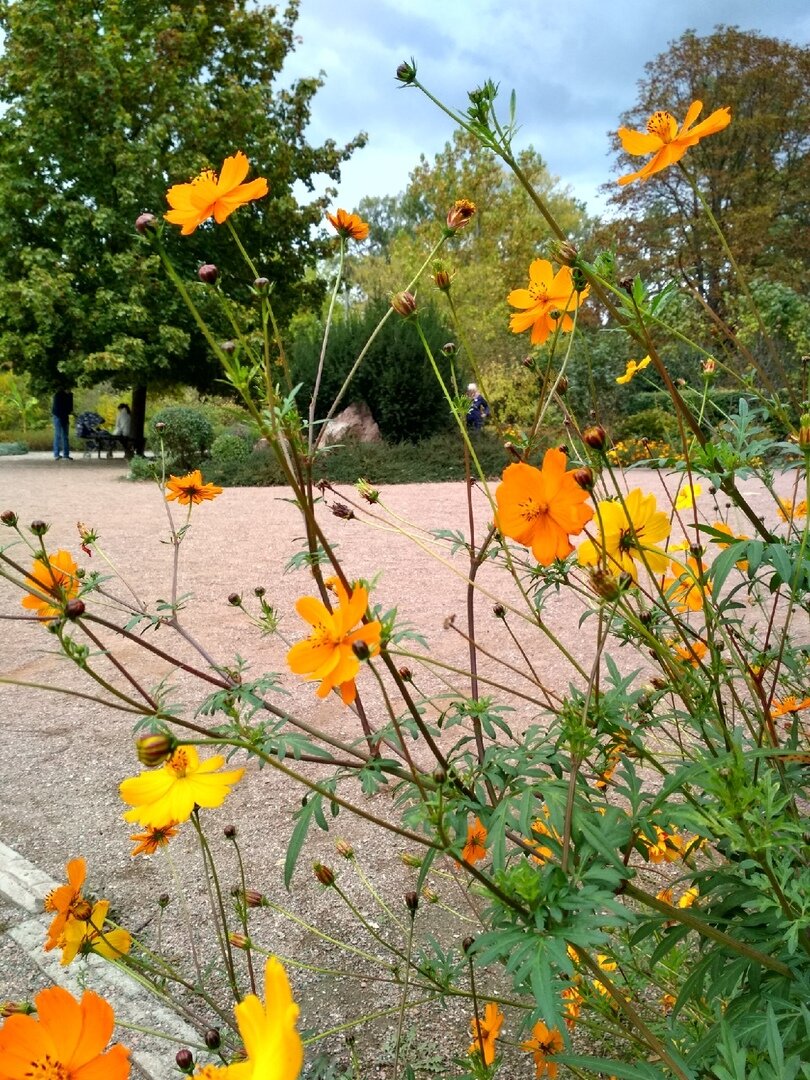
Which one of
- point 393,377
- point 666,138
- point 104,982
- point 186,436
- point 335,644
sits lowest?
→ point 104,982

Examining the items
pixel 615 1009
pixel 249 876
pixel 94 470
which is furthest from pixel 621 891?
pixel 94 470

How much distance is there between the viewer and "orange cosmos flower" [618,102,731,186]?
3.28ft

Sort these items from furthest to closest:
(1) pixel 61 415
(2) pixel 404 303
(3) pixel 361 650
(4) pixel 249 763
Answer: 1. (1) pixel 61 415
2. (4) pixel 249 763
3. (2) pixel 404 303
4. (3) pixel 361 650

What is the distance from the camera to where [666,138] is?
1.06 m

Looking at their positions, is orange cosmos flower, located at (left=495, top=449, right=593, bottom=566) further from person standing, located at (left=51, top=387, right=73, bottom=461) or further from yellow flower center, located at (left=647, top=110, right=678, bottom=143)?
person standing, located at (left=51, top=387, right=73, bottom=461)

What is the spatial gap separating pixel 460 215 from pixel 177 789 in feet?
3.13

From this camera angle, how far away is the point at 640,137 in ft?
3.49

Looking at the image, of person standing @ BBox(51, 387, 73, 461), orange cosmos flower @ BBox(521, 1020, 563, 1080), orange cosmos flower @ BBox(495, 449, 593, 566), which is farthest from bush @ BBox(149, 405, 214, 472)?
orange cosmos flower @ BBox(495, 449, 593, 566)

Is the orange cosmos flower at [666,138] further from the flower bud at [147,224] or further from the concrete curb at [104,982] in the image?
the concrete curb at [104,982]

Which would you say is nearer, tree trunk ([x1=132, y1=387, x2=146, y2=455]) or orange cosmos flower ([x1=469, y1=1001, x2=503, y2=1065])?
orange cosmos flower ([x1=469, y1=1001, x2=503, y2=1065])

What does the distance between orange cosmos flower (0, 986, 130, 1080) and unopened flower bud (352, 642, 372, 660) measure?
29 centimetres

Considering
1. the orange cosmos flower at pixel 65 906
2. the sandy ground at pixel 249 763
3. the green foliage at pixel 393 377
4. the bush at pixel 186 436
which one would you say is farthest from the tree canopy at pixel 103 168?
the orange cosmos flower at pixel 65 906

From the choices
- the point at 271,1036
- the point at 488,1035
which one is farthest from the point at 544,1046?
the point at 271,1036

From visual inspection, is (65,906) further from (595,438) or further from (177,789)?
(595,438)
